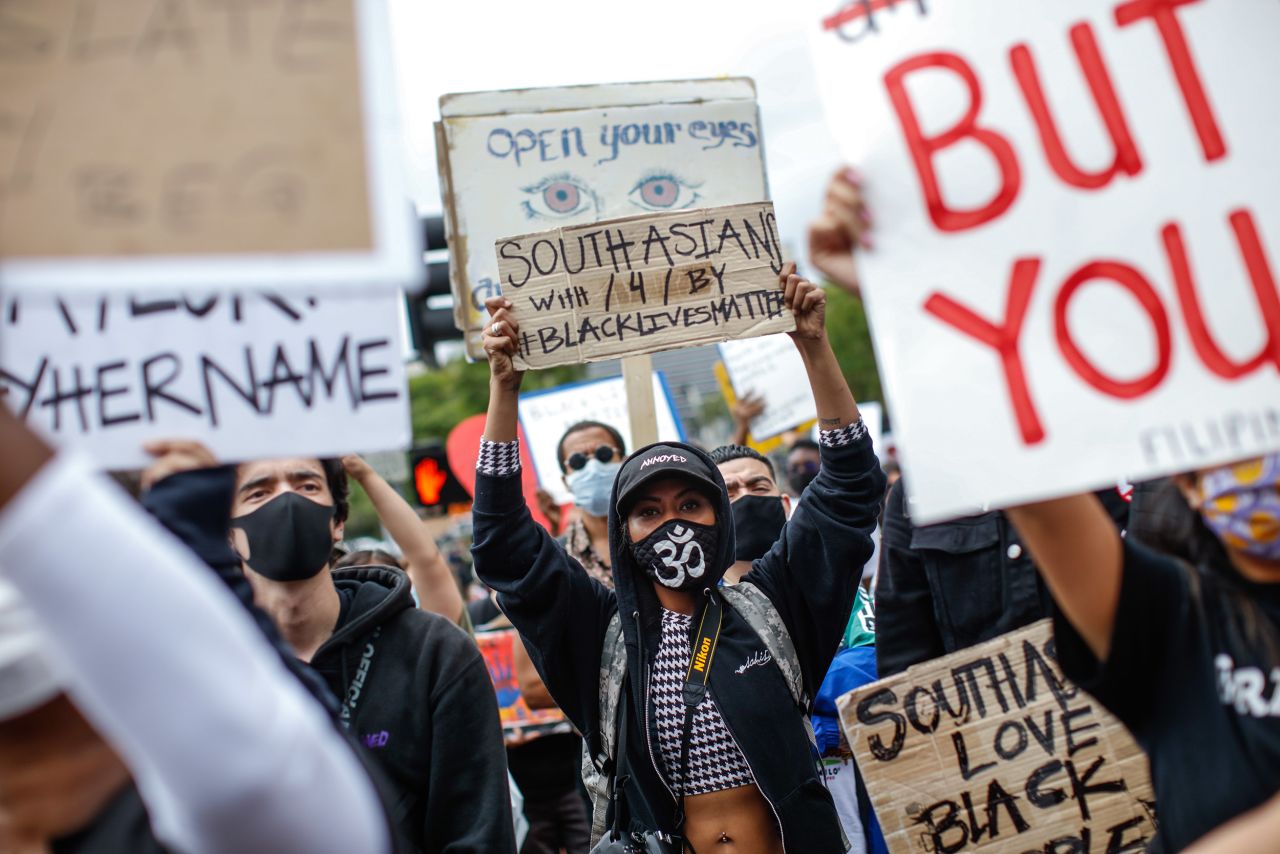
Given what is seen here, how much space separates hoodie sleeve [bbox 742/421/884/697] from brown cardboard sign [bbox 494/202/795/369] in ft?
1.40

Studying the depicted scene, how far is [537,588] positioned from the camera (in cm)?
306

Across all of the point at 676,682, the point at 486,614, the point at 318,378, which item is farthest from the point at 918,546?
the point at 486,614

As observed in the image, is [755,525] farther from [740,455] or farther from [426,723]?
[426,723]

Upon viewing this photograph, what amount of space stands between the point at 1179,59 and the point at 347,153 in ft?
4.57

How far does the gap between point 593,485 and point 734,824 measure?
2428 mm

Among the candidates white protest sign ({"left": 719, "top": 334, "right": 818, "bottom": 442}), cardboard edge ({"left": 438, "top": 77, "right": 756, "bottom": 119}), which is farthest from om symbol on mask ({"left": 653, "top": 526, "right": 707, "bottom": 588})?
white protest sign ({"left": 719, "top": 334, "right": 818, "bottom": 442})

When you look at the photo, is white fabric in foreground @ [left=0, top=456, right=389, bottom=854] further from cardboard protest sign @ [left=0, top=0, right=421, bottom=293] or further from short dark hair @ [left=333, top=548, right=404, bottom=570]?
short dark hair @ [left=333, top=548, right=404, bottom=570]

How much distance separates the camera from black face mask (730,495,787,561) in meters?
4.23

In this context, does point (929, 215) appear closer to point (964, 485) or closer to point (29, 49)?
point (964, 485)

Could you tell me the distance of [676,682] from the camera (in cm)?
303

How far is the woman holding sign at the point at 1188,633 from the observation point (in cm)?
162

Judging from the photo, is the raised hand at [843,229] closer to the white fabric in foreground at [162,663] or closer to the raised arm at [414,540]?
the white fabric in foreground at [162,663]

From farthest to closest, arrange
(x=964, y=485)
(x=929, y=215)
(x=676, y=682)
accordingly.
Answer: (x=676, y=682), (x=929, y=215), (x=964, y=485)

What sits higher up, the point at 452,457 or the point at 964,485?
the point at 452,457
